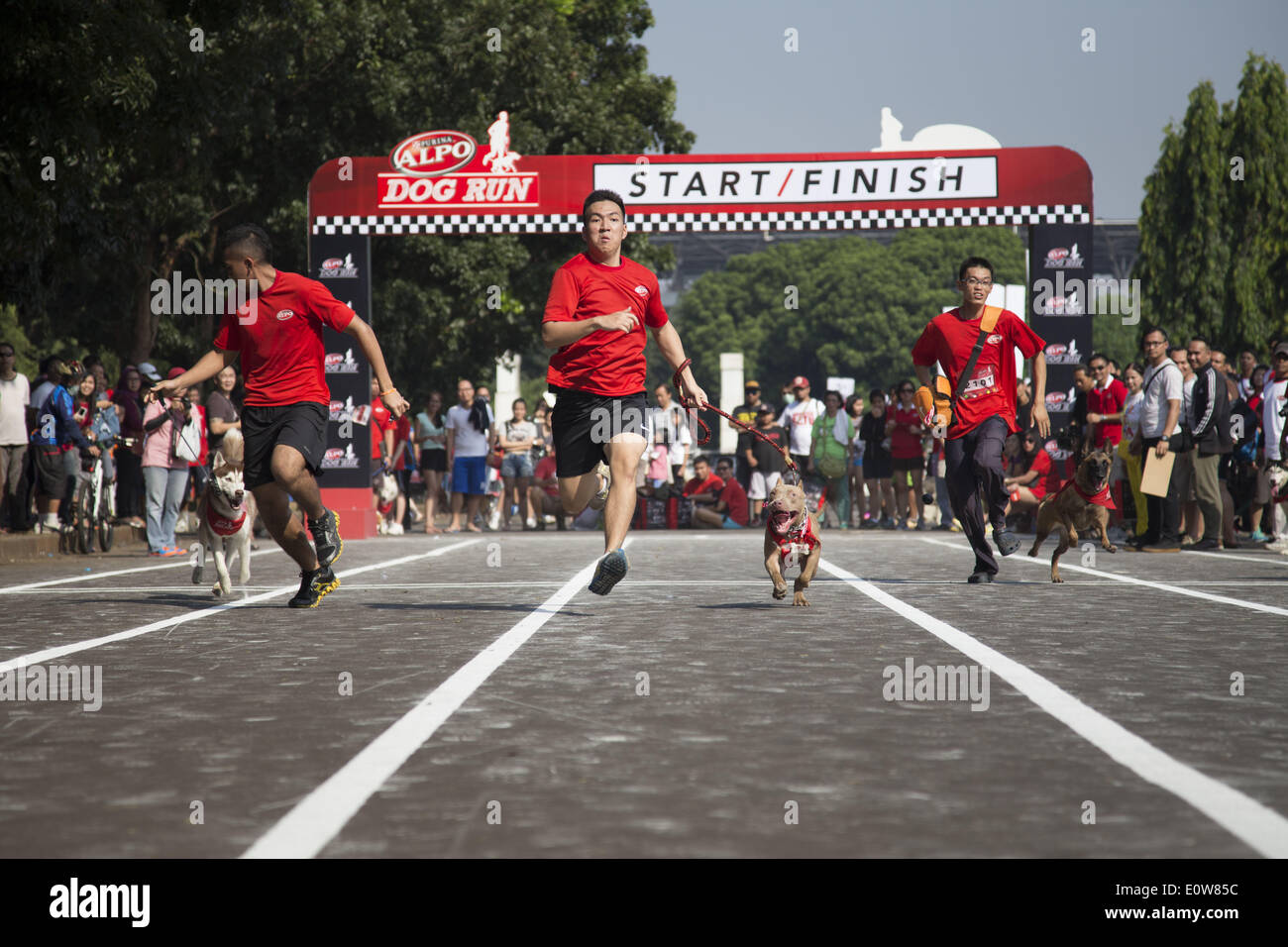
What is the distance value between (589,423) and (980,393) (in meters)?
3.38

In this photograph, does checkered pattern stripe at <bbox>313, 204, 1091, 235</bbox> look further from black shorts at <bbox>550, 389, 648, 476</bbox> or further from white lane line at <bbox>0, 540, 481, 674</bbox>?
black shorts at <bbox>550, 389, 648, 476</bbox>

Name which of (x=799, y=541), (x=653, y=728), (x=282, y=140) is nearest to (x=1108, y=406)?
(x=799, y=541)

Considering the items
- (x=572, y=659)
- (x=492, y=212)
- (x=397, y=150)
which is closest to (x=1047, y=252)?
(x=492, y=212)

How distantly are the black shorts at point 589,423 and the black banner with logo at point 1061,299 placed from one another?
45.7 feet

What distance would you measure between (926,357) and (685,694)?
233 inches

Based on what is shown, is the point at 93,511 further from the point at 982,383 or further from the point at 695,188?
the point at 982,383

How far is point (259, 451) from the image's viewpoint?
9.45 metres

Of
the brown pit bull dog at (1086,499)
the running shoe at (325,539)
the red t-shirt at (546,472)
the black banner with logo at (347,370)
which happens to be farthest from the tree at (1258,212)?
the running shoe at (325,539)

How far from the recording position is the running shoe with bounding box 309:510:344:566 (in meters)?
9.57

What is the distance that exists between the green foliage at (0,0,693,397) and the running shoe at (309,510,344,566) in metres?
7.10

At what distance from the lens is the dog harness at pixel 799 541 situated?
31.1ft

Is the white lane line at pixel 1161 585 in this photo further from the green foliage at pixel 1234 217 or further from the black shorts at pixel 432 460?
the green foliage at pixel 1234 217

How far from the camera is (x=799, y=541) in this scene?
31.2ft
